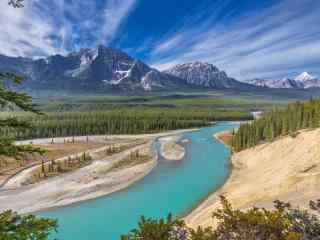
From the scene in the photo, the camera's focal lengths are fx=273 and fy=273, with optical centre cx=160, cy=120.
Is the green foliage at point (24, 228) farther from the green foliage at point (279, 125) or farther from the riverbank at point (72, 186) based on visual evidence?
the green foliage at point (279, 125)


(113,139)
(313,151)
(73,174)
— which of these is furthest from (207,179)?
(113,139)

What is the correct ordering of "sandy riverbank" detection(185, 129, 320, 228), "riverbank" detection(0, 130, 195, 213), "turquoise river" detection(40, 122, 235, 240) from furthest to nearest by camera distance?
"riverbank" detection(0, 130, 195, 213)
"turquoise river" detection(40, 122, 235, 240)
"sandy riverbank" detection(185, 129, 320, 228)

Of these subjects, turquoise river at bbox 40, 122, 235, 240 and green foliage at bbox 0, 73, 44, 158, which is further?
turquoise river at bbox 40, 122, 235, 240

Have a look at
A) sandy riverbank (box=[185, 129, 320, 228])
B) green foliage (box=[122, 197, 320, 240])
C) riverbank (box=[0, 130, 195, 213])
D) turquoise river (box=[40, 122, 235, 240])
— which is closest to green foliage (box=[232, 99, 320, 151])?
sandy riverbank (box=[185, 129, 320, 228])

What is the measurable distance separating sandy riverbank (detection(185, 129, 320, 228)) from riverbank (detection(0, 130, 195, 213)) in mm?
18647

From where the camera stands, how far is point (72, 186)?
50938 millimetres

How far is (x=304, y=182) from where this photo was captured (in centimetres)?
3419

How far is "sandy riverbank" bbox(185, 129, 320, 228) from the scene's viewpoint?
32.6m

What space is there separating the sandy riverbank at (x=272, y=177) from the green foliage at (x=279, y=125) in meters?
6.53

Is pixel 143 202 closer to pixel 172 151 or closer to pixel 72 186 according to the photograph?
pixel 72 186

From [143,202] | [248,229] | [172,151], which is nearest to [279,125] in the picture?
[172,151]

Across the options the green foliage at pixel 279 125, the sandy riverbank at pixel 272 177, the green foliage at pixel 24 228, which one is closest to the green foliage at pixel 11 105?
the green foliage at pixel 24 228

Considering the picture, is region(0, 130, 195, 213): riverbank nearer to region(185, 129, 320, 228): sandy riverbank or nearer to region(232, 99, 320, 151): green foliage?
region(185, 129, 320, 228): sandy riverbank

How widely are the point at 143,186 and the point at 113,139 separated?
6230 cm
